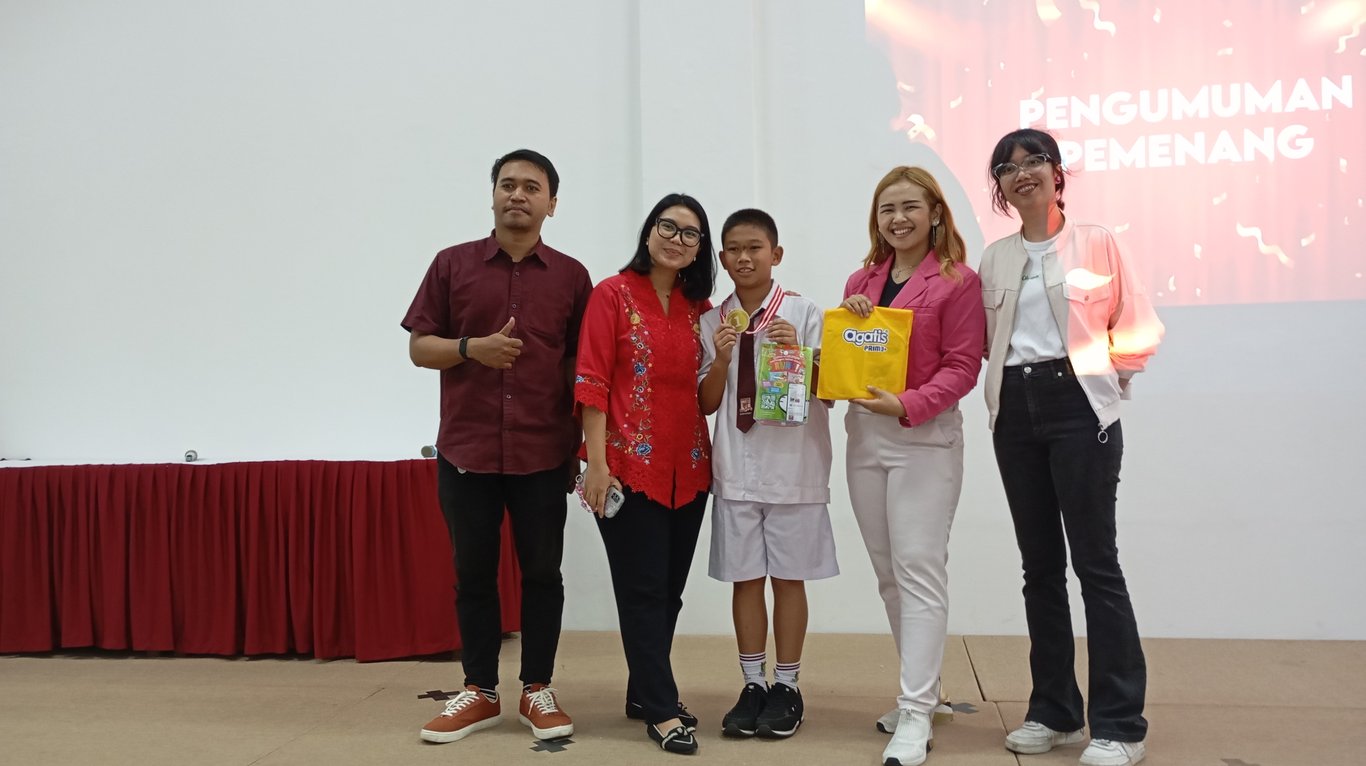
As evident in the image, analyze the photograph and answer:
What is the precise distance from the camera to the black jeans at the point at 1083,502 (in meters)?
2.32

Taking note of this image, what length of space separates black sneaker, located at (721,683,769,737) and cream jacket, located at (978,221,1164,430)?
0.94 metres

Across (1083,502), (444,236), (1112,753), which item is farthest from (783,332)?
(444,236)

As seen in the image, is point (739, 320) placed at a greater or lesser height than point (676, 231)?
lesser

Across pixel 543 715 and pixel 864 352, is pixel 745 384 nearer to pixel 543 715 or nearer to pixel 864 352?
pixel 864 352

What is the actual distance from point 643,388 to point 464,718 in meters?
1.02

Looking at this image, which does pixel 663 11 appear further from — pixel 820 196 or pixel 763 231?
pixel 763 231

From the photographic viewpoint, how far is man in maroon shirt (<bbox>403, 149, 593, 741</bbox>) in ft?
8.58

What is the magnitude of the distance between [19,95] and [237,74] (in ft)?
3.71

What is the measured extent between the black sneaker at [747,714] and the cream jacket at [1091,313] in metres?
0.94

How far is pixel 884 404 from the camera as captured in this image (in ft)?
7.79

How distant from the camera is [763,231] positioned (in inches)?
101

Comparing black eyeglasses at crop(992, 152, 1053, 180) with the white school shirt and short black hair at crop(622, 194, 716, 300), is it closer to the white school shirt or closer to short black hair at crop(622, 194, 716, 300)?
the white school shirt

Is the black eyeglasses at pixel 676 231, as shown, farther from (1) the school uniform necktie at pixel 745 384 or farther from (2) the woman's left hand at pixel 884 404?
(2) the woman's left hand at pixel 884 404

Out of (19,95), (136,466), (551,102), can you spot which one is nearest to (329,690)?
(136,466)
